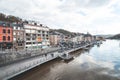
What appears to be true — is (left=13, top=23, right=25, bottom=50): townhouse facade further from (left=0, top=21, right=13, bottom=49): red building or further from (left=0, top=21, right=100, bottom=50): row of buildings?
(left=0, top=21, right=13, bottom=49): red building

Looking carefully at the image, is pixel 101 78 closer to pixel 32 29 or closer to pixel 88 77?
pixel 88 77

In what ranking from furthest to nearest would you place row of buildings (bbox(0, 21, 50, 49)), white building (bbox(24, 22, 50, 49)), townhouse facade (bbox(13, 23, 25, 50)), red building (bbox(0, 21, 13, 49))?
white building (bbox(24, 22, 50, 49)), townhouse facade (bbox(13, 23, 25, 50)), row of buildings (bbox(0, 21, 50, 49)), red building (bbox(0, 21, 13, 49))

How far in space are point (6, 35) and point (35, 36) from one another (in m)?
19.6

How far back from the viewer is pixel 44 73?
33.9m

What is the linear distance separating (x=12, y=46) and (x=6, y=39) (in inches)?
165

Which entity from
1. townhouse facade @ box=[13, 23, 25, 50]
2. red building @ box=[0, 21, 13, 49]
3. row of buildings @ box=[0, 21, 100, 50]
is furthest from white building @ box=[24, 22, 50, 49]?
red building @ box=[0, 21, 13, 49]

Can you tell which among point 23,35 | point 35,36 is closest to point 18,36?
point 23,35

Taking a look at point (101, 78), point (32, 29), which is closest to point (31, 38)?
point (32, 29)

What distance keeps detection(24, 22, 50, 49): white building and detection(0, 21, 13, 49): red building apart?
32.4 ft

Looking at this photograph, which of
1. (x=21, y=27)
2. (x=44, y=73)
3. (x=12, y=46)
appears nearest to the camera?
(x=44, y=73)

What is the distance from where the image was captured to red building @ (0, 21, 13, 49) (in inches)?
1989

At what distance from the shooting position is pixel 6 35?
52.7m

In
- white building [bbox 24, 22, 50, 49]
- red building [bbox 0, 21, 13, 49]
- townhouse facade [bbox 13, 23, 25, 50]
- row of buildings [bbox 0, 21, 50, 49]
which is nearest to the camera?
red building [bbox 0, 21, 13, 49]

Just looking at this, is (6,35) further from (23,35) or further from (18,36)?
(23,35)
